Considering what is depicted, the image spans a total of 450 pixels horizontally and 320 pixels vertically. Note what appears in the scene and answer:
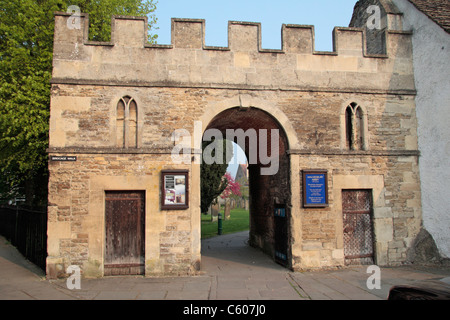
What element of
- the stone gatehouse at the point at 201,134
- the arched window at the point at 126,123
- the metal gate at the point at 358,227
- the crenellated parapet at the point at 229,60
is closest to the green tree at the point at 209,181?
the stone gatehouse at the point at 201,134

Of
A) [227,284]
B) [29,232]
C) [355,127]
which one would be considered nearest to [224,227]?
[29,232]

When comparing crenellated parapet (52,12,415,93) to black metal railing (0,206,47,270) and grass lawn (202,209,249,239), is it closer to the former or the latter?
black metal railing (0,206,47,270)

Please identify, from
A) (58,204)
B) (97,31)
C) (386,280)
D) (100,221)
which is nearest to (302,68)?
(386,280)

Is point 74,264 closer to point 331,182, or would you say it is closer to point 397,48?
point 331,182

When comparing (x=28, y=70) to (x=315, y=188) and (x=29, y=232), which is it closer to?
(x=29, y=232)

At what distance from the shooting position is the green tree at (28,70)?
1047 centimetres

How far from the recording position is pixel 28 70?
1116 centimetres

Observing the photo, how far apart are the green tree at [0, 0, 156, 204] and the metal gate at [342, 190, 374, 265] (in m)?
9.56

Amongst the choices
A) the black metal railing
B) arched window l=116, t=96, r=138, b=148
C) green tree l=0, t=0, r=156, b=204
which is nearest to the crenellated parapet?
arched window l=116, t=96, r=138, b=148

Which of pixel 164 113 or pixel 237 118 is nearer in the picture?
pixel 164 113

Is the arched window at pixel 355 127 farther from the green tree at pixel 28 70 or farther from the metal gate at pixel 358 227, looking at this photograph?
the green tree at pixel 28 70

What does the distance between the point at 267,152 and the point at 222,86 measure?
126 inches

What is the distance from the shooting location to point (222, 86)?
8797 millimetres

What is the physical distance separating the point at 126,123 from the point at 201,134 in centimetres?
191
